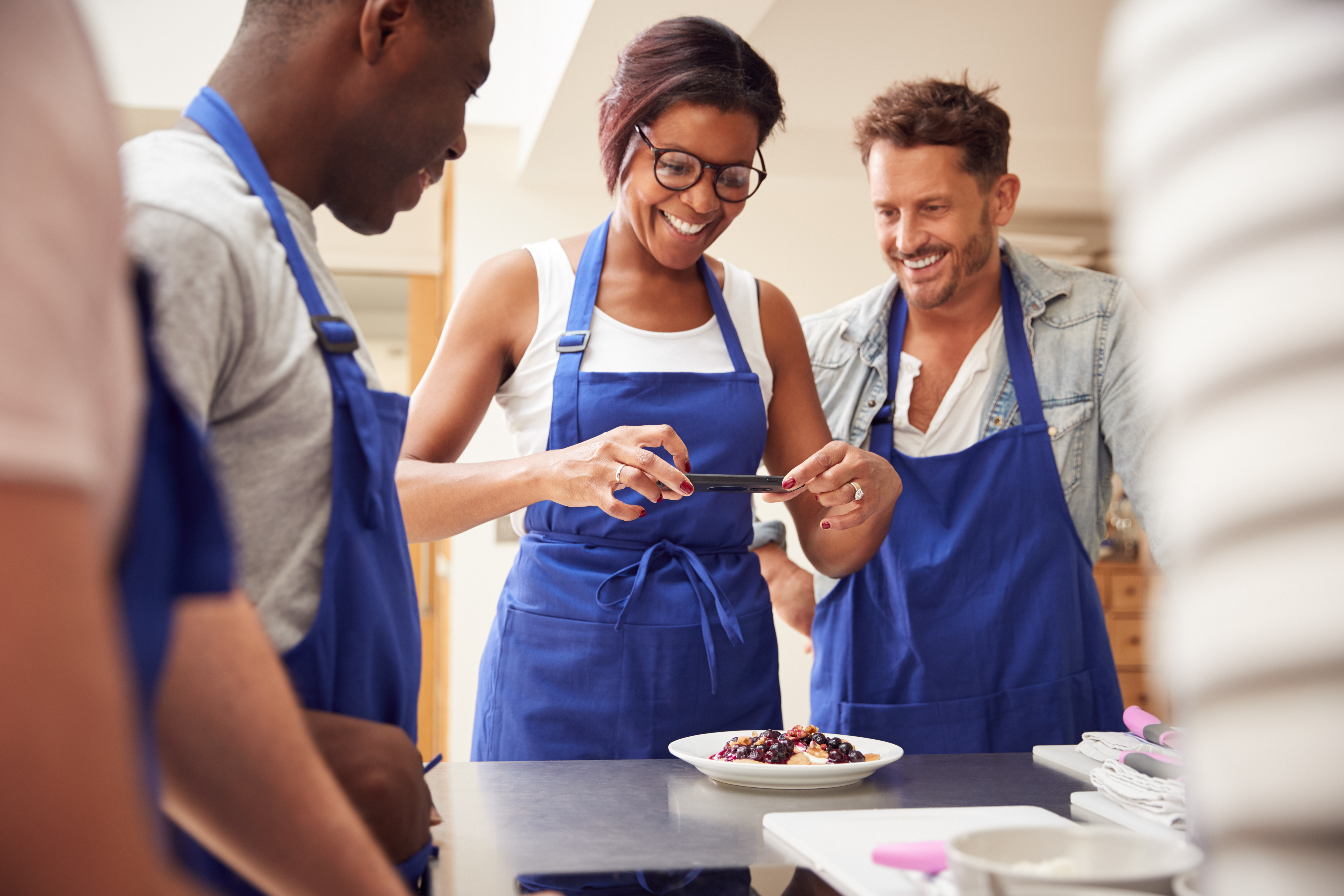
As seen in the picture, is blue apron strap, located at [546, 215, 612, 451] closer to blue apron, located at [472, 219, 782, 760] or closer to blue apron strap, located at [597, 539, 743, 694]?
blue apron, located at [472, 219, 782, 760]

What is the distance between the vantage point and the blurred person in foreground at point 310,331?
71cm

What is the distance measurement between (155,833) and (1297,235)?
0.42 m

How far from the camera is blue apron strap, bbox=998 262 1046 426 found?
6.30ft

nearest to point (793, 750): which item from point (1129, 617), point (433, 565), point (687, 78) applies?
point (687, 78)

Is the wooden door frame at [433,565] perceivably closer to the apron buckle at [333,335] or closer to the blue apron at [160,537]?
the apron buckle at [333,335]

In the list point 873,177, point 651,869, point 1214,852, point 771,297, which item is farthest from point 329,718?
point 873,177

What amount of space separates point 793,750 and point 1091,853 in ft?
1.78

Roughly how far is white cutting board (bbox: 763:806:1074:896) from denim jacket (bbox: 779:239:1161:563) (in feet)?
2.91

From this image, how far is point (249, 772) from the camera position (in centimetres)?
53

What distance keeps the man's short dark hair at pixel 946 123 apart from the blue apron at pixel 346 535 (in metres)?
1.42

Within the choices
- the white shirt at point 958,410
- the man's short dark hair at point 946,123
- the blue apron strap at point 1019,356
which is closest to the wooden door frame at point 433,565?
the man's short dark hair at point 946,123

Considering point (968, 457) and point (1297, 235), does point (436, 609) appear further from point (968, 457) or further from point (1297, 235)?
point (1297, 235)

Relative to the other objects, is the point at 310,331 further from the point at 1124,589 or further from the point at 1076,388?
the point at 1124,589

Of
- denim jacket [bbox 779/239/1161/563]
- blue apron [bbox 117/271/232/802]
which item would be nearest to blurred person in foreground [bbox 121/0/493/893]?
blue apron [bbox 117/271/232/802]
